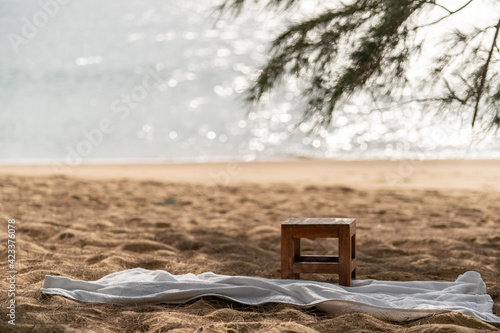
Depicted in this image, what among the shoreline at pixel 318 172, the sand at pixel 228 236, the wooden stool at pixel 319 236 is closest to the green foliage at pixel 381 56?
the sand at pixel 228 236

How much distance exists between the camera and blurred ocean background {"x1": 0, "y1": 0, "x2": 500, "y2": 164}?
1527cm

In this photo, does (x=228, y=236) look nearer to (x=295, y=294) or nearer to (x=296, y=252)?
(x=296, y=252)

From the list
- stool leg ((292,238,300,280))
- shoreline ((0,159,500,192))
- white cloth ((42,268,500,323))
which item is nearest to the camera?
white cloth ((42,268,500,323))

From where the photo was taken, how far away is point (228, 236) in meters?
4.78

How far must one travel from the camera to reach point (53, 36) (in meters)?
27.2

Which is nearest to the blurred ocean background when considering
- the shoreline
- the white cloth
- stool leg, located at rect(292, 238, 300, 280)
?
the shoreline

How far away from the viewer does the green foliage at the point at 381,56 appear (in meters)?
3.76

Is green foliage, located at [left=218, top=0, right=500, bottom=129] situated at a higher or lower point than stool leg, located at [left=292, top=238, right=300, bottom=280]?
higher

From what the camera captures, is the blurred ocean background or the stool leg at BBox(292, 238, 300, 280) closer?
the stool leg at BBox(292, 238, 300, 280)

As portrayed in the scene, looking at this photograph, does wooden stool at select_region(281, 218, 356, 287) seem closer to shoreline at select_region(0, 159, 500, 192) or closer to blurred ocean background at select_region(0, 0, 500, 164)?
shoreline at select_region(0, 159, 500, 192)

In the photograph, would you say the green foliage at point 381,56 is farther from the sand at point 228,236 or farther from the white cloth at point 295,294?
the white cloth at point 295,294

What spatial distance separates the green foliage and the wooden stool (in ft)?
4.16

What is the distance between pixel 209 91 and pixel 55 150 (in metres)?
7.40

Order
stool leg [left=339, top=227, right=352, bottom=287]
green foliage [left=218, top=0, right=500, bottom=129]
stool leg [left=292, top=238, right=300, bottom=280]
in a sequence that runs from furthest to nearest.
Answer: green foliage [left=218, top=0, right=500, bottom=129] < stool leg [left=292, top=238, right=300, bottom=280] < stool leg [left=339, top=227, right=352, bottom=287]
